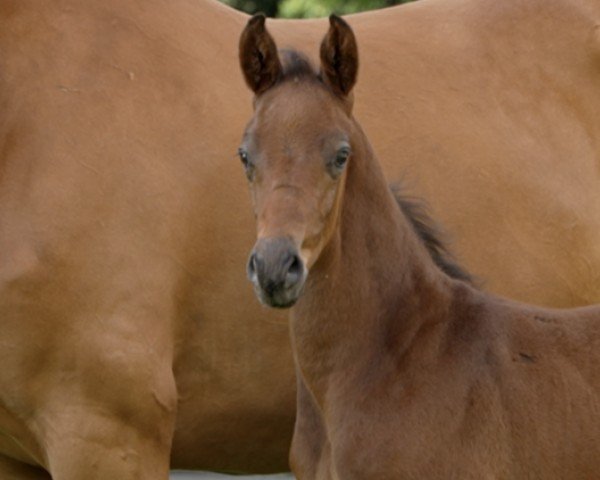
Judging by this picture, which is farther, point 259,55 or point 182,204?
point 182,204

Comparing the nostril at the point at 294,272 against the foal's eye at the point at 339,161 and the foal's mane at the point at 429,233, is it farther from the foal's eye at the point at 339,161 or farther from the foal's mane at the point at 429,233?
the foal's mane at the point at 429,233

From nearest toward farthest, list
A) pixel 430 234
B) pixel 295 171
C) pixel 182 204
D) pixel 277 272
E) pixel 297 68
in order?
pixel 277 272
pixel 295 171
pixel 297 68
pixel 430 234
pixel 182 204

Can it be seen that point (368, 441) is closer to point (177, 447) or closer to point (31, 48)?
point (177, 447)

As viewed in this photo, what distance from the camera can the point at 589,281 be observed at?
20.1ft

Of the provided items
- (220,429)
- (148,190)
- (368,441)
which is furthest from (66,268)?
(368,441)

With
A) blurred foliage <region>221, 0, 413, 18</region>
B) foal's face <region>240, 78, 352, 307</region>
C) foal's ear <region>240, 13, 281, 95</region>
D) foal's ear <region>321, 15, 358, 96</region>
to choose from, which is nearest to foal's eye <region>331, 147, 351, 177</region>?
foal's face <region>240, 78, 352, 307</region>

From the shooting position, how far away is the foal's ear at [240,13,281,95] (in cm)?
490

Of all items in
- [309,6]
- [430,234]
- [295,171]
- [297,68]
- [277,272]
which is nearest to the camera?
[277,272]

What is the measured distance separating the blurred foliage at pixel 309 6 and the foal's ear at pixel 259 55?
3.61m

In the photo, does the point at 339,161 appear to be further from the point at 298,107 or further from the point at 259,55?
the point at 259,55

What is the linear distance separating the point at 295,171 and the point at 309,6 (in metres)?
4.37

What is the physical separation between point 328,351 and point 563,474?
2.50ft

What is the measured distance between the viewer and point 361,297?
4910 millimetres

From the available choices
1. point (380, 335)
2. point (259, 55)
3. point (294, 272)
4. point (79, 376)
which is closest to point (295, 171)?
point (294, 272)
